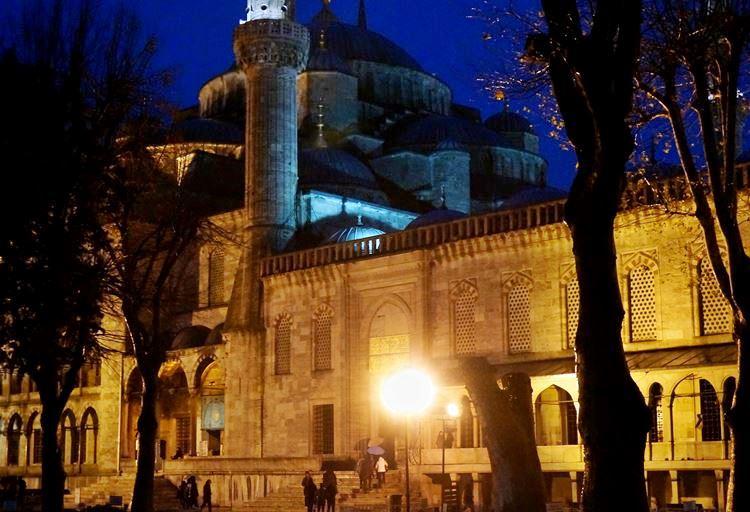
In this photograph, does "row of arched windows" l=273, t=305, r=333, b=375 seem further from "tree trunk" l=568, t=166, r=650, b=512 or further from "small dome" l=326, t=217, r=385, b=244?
"tree trunk" l=568, t=166, r=650, b=512

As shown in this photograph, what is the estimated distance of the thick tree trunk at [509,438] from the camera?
13.3m

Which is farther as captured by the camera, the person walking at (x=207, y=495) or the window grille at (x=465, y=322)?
the person walking at (x=207, y=495)

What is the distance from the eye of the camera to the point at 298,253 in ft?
124

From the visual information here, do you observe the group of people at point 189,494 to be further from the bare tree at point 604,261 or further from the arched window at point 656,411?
the bare tree at point 604,261

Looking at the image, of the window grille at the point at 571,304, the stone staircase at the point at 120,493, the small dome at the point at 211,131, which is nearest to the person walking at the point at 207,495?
the stone staircase at the point at 120,493

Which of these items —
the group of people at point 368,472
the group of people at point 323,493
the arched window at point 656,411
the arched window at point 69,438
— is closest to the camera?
the arched window at point 656,411

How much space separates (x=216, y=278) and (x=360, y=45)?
18.1m

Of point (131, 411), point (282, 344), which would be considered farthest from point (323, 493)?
point (131, 411)

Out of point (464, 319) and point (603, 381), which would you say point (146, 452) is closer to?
point (464, 319)

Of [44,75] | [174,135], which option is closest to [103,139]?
[44,75]

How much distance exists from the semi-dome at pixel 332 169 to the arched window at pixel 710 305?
59.0 feet

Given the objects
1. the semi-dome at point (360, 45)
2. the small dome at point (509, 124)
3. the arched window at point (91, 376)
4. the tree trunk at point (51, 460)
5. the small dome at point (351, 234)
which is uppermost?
the semi-dome at point (360, 45)

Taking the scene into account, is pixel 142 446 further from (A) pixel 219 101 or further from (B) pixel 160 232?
(A) pixel 219 101

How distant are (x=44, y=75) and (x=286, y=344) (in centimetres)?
2177
